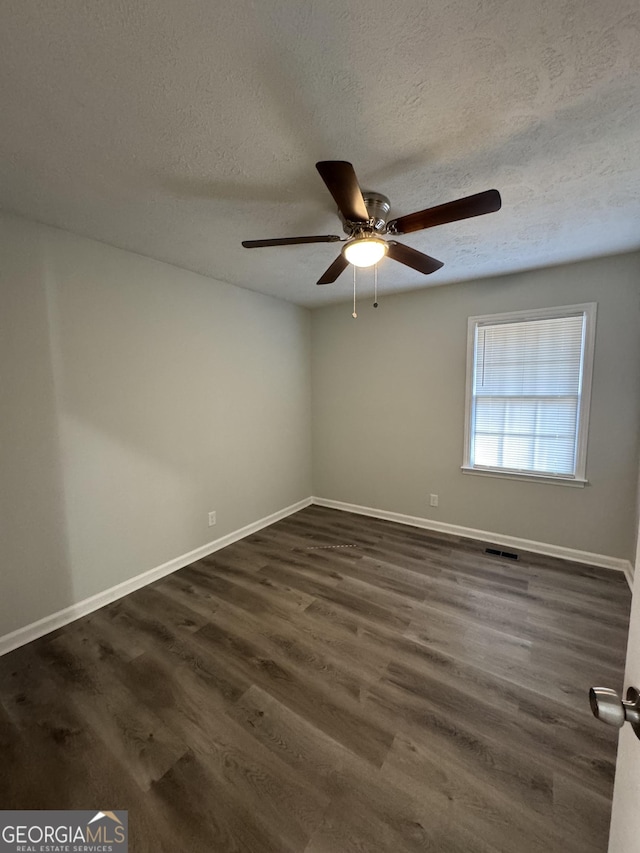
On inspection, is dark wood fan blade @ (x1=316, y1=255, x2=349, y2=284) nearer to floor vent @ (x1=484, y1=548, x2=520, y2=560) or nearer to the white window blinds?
the white window blinds

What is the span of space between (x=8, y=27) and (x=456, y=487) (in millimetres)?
3751

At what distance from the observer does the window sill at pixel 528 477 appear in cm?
280

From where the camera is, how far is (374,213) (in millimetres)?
1795

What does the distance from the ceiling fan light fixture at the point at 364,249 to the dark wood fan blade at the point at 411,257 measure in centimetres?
10

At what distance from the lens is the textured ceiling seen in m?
0.94

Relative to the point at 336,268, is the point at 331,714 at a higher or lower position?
lower

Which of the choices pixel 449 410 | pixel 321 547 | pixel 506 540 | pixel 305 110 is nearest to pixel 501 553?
pixel 506 540

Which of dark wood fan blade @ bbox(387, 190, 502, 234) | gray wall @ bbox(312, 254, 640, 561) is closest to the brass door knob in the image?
dark wood fan blade @ bbox(387, 190, 502, 234)

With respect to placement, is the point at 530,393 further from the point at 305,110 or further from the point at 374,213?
the point at 305,110

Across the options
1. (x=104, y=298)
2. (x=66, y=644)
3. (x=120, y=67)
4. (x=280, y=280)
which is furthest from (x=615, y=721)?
(x=280, y=280)

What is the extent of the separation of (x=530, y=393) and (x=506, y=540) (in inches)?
54.6

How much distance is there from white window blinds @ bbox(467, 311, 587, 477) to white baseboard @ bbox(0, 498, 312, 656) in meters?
2.53

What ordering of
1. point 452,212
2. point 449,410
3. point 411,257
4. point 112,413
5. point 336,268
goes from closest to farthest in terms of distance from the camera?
point 452,212 → point 411,257 → point 336,268 → point 112,413 → point 449,410

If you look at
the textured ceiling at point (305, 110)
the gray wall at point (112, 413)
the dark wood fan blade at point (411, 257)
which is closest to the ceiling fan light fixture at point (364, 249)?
the dark wood fan blade at point (411, 257)
